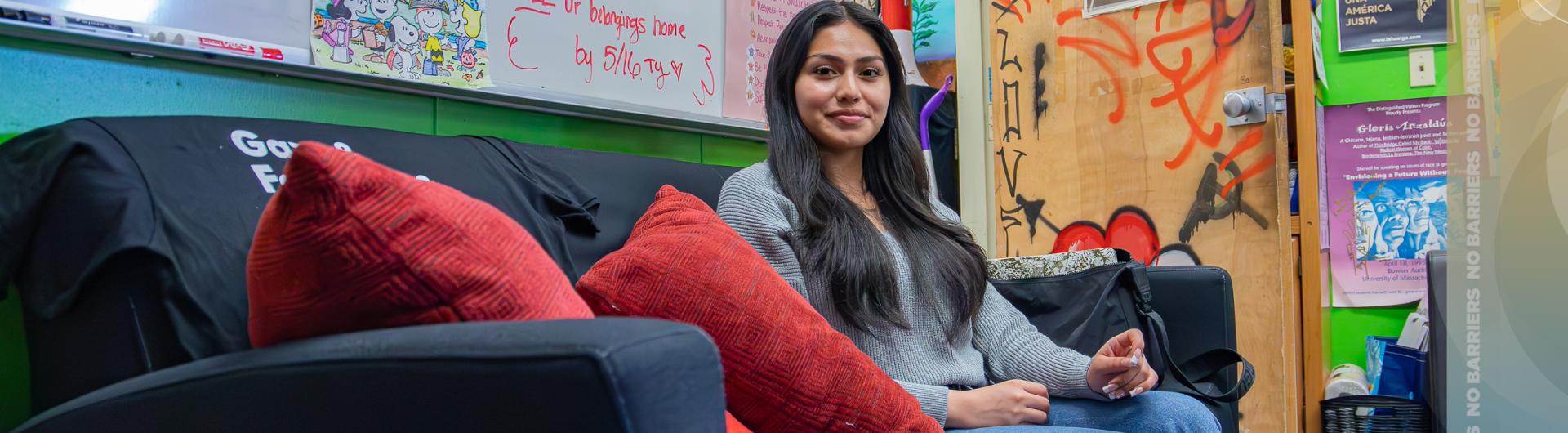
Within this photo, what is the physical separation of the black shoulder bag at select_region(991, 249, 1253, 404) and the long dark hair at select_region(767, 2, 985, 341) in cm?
23

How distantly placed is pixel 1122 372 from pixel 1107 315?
0.33 m

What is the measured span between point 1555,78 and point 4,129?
7.72 feet

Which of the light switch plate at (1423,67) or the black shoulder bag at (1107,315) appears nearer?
the black shoulder bag at (1107,315)

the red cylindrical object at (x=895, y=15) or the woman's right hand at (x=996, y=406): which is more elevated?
the red cylindrical object at (x=895, y=15)

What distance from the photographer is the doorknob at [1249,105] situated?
7.72ft

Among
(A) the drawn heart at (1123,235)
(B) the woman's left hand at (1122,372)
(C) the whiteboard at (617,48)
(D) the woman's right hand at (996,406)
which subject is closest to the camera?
(D) the woman's right hand at (996,406)

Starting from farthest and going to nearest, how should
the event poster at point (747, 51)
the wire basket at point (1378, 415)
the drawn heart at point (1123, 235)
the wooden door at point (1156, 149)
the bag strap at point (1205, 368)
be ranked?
the wire basket at point (1378, 415) → the drawn heart at point (1123, 235) → the wooden door at point (1156, 149) → the event poster at point (747, 51) → the bag strap at point (1205, 368)

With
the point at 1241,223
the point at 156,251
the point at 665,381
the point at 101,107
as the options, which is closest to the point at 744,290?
the point at 665,381

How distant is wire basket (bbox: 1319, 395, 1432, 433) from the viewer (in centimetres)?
288

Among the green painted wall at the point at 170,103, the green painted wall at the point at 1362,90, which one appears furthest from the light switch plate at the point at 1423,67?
the green painted wall at the point at 170,103

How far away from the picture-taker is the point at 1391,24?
3.31 meters

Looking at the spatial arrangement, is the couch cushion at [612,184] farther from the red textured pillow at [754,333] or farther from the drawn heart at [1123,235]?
the drawn heart at [1123,235]

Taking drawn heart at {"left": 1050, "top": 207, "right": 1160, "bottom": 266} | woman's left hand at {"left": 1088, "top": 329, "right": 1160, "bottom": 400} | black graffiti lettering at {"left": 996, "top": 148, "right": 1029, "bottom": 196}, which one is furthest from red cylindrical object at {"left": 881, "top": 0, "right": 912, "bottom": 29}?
woman's left hand at {"left": 1088, "top": 329, "right": 1160, "bottom": 400}

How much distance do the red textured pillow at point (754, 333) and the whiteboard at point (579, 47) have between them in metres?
0.69
